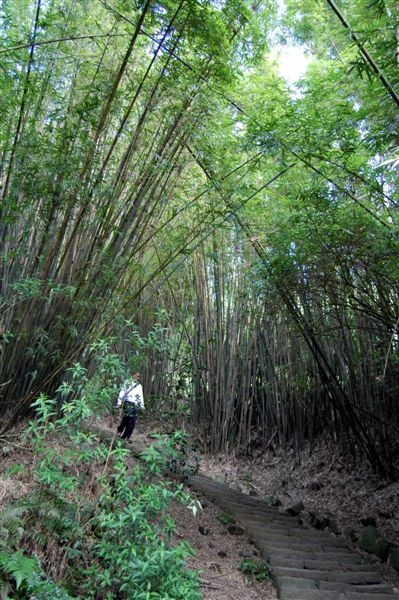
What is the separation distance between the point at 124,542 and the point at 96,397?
0.74 m

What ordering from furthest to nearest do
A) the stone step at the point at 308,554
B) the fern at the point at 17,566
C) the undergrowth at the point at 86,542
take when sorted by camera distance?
the stone step at the point at 308,554, the undergrowth at the point at 86,542, the fern at the point at 17,566

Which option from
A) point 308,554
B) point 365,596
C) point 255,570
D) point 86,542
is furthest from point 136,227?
point 365,596

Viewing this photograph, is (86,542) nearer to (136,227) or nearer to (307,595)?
(307,595)

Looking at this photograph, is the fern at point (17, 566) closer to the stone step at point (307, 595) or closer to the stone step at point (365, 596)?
the stone step at point (307, 595)

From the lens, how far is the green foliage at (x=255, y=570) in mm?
3195

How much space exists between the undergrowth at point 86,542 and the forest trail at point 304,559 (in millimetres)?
1084

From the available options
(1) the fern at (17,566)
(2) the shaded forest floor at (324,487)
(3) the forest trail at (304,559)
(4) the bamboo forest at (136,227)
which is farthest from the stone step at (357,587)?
(1) the fern at (17,566)

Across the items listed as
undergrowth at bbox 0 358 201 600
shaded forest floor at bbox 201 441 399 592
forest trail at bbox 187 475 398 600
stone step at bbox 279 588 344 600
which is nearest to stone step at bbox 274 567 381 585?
forest trail at bbox 187 475 398 600

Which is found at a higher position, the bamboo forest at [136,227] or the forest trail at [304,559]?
the bamboo forest at [136,227]

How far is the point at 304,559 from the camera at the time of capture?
3.54m

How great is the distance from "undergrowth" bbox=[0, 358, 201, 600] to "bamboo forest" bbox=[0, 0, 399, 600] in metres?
0.01

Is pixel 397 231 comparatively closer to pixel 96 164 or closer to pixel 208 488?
pixel 96 164

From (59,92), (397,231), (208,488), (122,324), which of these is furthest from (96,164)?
(208,488)

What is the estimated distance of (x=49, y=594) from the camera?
6.75 feet
